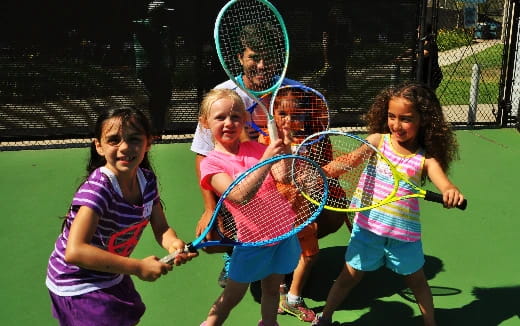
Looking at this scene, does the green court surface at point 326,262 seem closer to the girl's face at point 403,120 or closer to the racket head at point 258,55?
the girl's face at point 403,120

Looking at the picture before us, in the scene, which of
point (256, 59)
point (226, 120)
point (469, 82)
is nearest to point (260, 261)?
point (226, 120)

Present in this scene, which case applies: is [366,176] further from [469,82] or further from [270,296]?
[469,82]

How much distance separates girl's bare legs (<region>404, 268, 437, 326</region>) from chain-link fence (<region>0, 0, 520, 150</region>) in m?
4.29

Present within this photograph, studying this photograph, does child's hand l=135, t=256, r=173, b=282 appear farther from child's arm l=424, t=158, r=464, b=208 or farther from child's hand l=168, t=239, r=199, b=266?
child's arm l=424, t=158, r=464, b=208

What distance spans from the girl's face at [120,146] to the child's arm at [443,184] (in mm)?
1334

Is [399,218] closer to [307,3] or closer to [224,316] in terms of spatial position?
[224,316]

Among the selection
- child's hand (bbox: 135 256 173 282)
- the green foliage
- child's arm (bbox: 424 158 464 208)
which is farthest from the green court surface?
the green foliage

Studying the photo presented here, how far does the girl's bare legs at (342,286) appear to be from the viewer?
2.83 m

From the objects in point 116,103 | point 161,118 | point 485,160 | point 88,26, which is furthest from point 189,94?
point 485,160

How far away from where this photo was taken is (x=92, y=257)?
1.86 metres

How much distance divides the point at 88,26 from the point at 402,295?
4.73 meters

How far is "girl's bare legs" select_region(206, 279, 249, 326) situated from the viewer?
2.54 m

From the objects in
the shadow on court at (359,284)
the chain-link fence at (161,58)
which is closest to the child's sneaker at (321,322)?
the shadow on court at (359,284)

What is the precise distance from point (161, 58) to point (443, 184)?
4.59 m
